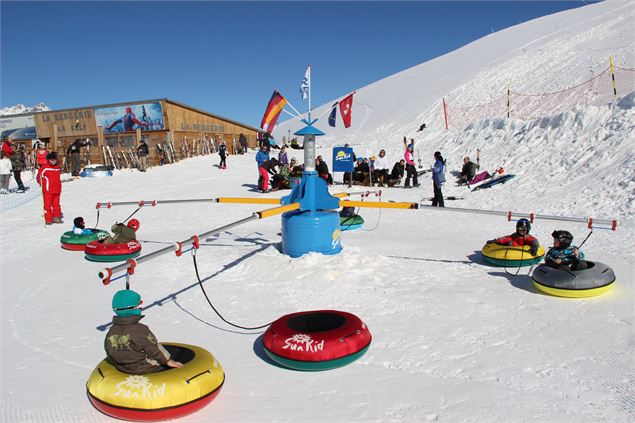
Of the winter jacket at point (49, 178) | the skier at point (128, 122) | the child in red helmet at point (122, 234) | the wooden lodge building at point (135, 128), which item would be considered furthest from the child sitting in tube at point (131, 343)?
the skier at point (128, 122)

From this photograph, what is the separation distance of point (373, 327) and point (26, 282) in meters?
6.68

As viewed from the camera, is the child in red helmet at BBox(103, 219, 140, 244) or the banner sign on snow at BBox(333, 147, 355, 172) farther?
the banner sign on snow at BBox(333, 147, 355, 172)

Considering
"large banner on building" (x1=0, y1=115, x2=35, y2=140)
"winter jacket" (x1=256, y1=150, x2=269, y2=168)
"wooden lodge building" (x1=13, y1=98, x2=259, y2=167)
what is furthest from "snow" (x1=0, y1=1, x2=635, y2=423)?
"large banner on building" (x1=0, y1=115, x2=35, y2=140)

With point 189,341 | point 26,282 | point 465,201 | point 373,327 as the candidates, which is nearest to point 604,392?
point 373,327

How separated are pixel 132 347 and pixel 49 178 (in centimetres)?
1084

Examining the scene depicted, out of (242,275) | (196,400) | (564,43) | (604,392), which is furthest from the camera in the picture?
(564,43)

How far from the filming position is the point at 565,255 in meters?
6.81

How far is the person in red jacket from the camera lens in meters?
12.8

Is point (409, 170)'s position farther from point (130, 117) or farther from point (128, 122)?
point (128, 122)

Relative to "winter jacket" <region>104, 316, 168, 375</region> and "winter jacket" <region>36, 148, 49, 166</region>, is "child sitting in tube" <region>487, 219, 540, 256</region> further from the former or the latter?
"winter jacket" <region>36, 148, 49, 166</region>

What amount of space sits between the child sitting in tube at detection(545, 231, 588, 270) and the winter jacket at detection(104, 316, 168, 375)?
5.82 metres

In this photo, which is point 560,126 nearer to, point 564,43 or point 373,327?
point 373,327

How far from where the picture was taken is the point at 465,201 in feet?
51.9

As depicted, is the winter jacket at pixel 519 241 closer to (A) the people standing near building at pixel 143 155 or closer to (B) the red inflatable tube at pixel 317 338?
(B) the red inflatable tube at pixel 317 338
